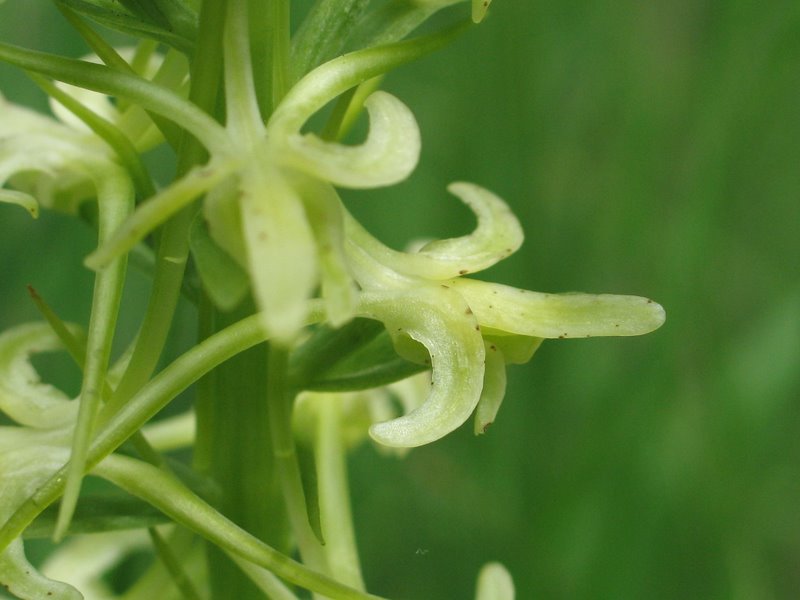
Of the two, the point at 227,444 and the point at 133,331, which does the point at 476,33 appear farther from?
the point at 227,444

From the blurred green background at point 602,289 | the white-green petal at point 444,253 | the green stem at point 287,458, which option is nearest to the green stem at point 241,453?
the green stem at point 287,458

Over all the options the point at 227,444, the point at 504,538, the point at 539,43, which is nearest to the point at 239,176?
the point at 227,444

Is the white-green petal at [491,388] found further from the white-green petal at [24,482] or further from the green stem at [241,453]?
the white-green petal at [24,482]

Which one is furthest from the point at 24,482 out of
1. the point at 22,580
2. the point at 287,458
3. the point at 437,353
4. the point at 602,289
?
the point at 602,289

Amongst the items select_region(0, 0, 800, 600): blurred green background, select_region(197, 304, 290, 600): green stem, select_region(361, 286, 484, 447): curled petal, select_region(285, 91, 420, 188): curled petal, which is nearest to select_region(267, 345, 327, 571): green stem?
select_region(197, 304, 290, 600): green stem

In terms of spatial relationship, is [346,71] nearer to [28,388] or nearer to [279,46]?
[279,46]
